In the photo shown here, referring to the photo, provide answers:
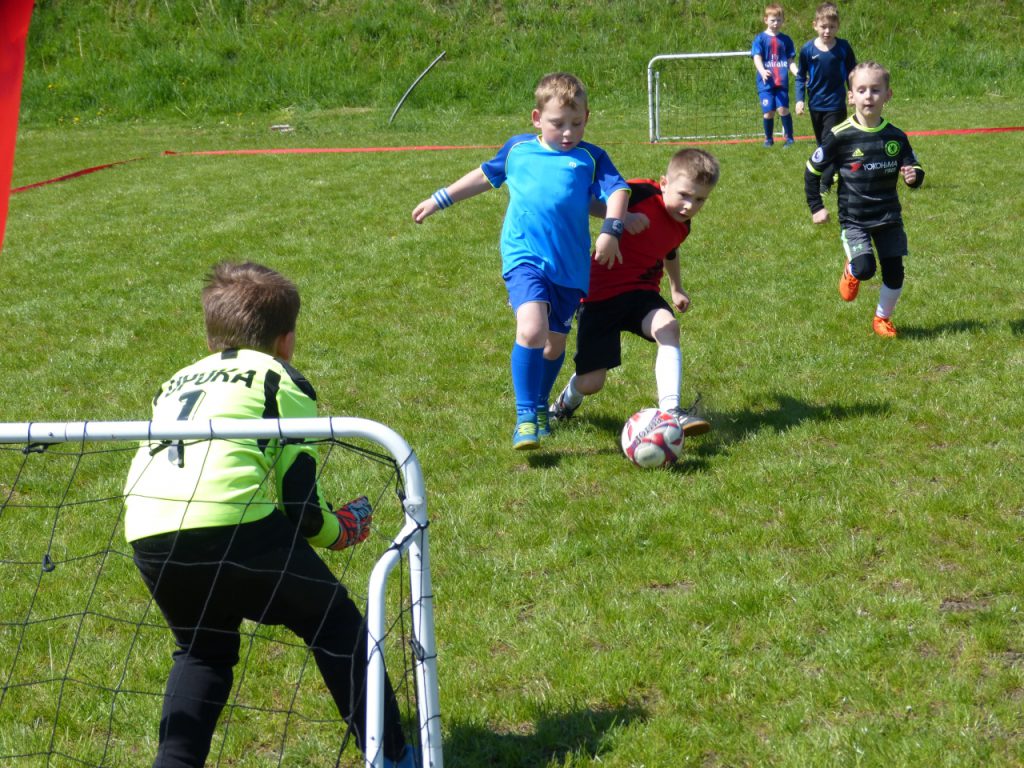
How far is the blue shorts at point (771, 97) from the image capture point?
15.6m

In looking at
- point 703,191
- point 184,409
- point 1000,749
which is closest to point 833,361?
point 703,191

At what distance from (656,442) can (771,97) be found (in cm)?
1141

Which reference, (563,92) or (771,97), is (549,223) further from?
(771,97)

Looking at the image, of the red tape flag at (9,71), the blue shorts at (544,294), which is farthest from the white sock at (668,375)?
the red tape flag at (9,71)

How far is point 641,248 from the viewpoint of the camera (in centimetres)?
609

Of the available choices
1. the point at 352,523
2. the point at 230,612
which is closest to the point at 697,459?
the point at 352,523

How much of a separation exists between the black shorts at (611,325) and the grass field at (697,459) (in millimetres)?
416

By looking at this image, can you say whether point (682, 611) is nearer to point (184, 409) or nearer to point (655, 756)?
point (655, 756)

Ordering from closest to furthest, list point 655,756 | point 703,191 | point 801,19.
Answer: point 655,756 < point 703,191 < point 801,19

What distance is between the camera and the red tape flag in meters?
2.23

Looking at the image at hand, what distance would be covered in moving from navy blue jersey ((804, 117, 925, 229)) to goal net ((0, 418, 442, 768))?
4105 millimetres

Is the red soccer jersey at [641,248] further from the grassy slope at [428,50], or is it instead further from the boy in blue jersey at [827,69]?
the grassy slope at [428,50]

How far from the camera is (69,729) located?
3.63 metres

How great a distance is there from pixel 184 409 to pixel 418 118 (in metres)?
20.4
